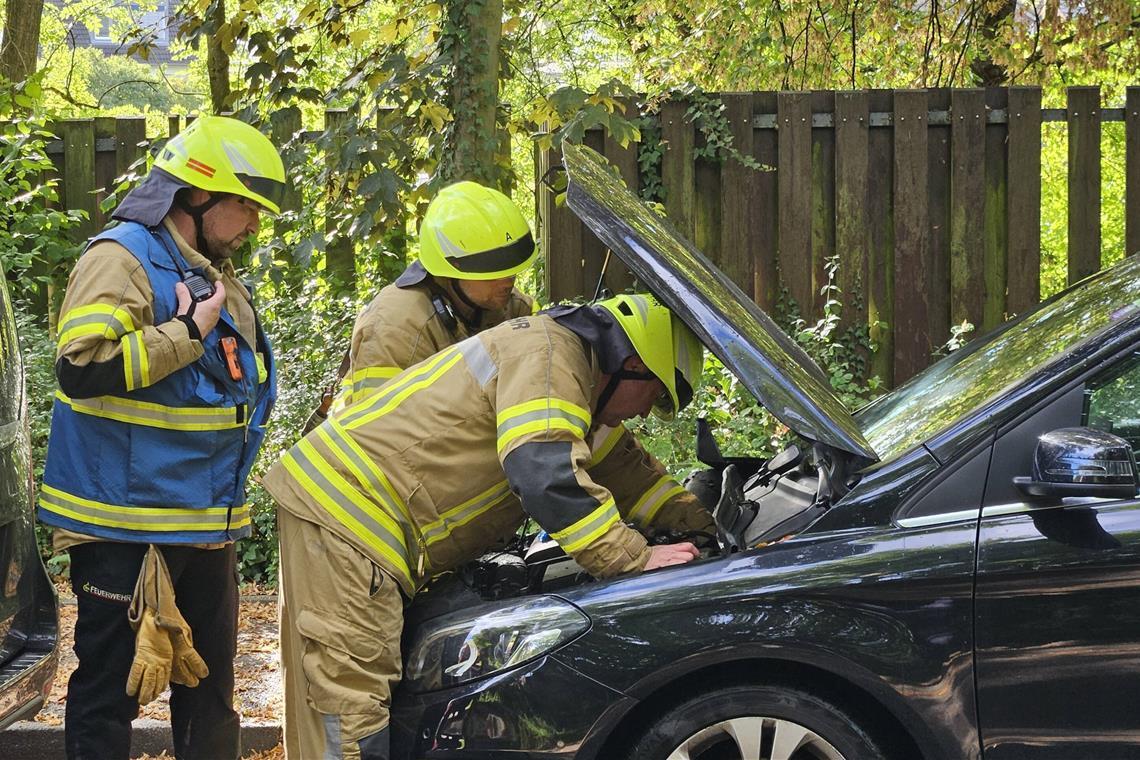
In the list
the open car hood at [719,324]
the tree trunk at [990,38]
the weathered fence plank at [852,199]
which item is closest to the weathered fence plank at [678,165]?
the weathered fence plank at [852,199]

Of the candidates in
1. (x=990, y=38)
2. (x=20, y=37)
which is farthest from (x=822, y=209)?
(x=20, y=37)

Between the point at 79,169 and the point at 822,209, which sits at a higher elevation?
the point at 79,169

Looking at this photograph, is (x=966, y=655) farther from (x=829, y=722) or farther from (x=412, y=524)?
(x=412, y=524)

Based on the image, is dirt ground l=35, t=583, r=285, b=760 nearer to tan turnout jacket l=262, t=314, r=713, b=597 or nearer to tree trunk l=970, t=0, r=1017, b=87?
tan turnout jacket l=262, t=314, r=713, b=597

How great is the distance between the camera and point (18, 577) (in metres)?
3.54

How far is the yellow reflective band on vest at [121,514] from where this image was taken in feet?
11.1

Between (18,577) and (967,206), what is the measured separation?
608cm

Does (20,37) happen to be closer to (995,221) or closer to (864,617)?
(995,221)

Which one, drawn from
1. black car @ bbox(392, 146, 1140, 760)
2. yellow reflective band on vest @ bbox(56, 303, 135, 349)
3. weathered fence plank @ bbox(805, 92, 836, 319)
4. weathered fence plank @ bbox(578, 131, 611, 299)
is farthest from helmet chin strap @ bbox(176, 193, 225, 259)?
weathered fence plank @ bbox(805, 92, 836, 319)

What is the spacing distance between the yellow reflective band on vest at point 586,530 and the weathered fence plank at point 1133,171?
19.3 ft

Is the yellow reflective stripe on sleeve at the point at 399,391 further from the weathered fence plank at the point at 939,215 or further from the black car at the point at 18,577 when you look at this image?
the weathered fence plank at the point at 939,215

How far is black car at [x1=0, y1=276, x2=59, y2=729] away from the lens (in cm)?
344

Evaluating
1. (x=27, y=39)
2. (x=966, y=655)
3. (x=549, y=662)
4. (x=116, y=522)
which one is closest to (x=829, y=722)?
(x=966, y=655)

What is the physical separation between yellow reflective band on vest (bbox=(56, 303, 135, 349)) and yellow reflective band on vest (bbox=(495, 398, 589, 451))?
1.01 metres
